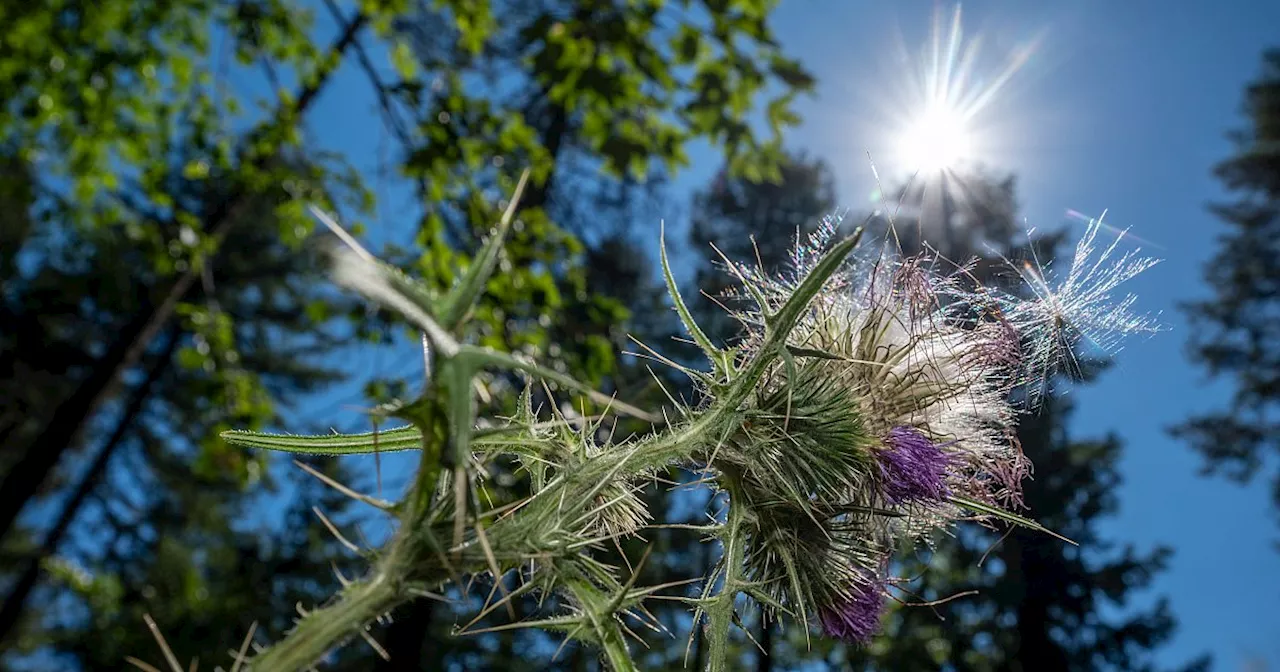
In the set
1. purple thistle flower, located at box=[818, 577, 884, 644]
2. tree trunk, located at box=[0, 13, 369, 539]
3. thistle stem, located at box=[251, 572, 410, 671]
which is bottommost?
thistle stem, located at box=[251, 572, 410, 671]

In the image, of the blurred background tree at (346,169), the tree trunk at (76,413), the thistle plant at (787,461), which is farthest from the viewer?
the tree trunk at (76,413)

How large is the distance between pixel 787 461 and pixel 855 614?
0.37 meters

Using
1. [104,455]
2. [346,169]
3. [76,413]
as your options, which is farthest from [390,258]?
[104,455]

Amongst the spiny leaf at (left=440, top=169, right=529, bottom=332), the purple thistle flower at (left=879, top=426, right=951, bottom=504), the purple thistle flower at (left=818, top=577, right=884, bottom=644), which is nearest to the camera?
the spiny leaf at (left=440, top=169, right=529, bottom=332)

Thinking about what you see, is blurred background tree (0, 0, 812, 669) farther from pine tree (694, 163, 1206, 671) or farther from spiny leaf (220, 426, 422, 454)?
pine tree (694, 163, 1206, 671)

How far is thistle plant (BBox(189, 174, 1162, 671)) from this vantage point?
78 cm

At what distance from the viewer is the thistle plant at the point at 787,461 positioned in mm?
779

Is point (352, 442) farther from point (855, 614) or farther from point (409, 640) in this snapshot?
point (409, 640)

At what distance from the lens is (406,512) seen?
2.25 ft

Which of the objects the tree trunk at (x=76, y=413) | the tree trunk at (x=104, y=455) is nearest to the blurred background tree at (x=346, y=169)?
the tree trunk at (x=76, y=413)

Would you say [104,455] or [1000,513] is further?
[104,455]

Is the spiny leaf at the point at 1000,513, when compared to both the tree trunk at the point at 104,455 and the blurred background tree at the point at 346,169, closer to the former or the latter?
the blurred background tree at the point at 346,169

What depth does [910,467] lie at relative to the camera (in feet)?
3.96

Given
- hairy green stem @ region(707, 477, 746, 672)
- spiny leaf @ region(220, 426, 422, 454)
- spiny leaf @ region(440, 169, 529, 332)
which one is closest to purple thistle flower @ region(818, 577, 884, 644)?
hairy green stem @ region(707, 477, 746, 672)
